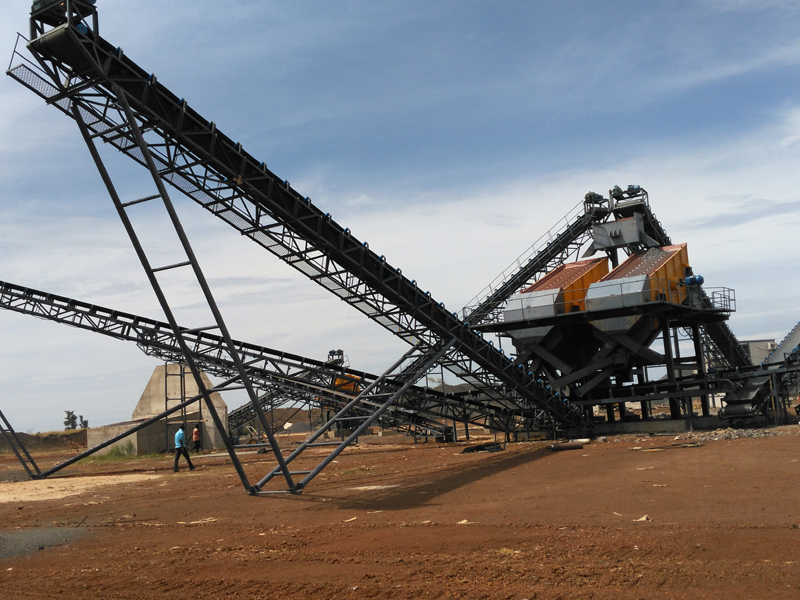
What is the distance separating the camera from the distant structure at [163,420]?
3219 centimetres

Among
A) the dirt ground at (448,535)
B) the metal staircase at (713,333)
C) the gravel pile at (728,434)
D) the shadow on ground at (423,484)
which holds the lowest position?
the gravel pile at (728,434)

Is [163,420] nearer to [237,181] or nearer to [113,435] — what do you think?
[113,435]

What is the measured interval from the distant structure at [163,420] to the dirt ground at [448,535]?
17.2 meters

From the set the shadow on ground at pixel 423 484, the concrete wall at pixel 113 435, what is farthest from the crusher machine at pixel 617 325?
the concrete wall at pixel 113 435

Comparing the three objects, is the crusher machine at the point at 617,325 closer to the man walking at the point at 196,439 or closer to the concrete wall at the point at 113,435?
the man walking at the point at 196,439

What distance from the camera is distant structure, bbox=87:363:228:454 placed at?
32188 millimetres

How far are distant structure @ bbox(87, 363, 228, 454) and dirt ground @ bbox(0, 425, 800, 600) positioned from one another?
56.5 feet

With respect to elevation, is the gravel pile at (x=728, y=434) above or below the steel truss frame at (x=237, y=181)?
below

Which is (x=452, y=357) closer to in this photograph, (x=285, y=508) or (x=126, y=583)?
(x=285, y=508)

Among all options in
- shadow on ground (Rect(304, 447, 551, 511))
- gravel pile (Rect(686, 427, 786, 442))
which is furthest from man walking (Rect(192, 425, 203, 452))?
gravel pile (Rect(686, 427, 786, 442))

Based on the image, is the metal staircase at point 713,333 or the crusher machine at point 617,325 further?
the metal staircase at point 713,333

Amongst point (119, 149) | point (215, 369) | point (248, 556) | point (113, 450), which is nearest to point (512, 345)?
point (215, 369)

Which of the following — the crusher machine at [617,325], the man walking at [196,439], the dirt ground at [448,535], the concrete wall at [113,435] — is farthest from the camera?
the concrete wall at [113,435]

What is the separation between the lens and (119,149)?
37.7ft
